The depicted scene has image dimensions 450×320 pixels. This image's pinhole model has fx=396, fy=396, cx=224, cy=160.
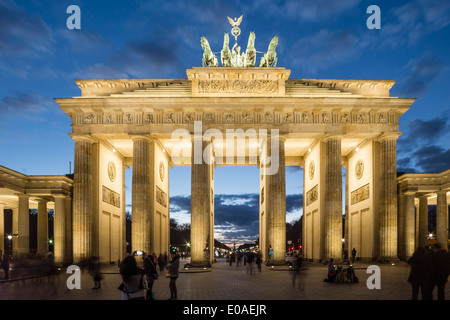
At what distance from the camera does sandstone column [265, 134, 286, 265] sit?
32.5 m

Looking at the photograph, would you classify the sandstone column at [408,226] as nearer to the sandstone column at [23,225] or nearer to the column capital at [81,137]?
the column capital at [81,137]

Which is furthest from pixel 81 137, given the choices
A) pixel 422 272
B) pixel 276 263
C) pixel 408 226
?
pixel 408 226

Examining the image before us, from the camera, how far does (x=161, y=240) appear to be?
40.4 m

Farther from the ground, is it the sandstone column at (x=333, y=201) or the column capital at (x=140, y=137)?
the column capital at (x=140, y=137)

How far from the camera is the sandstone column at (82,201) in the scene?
32312 millimetres

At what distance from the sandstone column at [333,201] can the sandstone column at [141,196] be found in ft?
49.3

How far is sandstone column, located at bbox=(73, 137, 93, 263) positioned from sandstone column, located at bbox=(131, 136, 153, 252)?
369 centimetres

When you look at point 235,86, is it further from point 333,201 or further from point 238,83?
point 333,201

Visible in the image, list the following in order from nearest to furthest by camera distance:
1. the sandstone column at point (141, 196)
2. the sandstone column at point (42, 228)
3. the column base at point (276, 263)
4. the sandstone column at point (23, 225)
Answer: the column base at point (276, 263) < the sandstone column at point (141, 196) < the sandstone column at point (23, 225) < the sandstone column at point (42, 228)

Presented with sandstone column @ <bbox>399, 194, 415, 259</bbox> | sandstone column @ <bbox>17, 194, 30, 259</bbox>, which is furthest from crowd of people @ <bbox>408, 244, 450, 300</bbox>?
sandstone column @ <bbox>17, 194, 30, 259</bbox>

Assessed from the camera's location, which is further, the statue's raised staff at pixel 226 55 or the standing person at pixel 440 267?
the statue's raised staff at pixel 226 55

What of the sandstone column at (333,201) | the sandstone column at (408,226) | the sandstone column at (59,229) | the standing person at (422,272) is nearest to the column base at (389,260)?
the sandstone column at (408,226)
